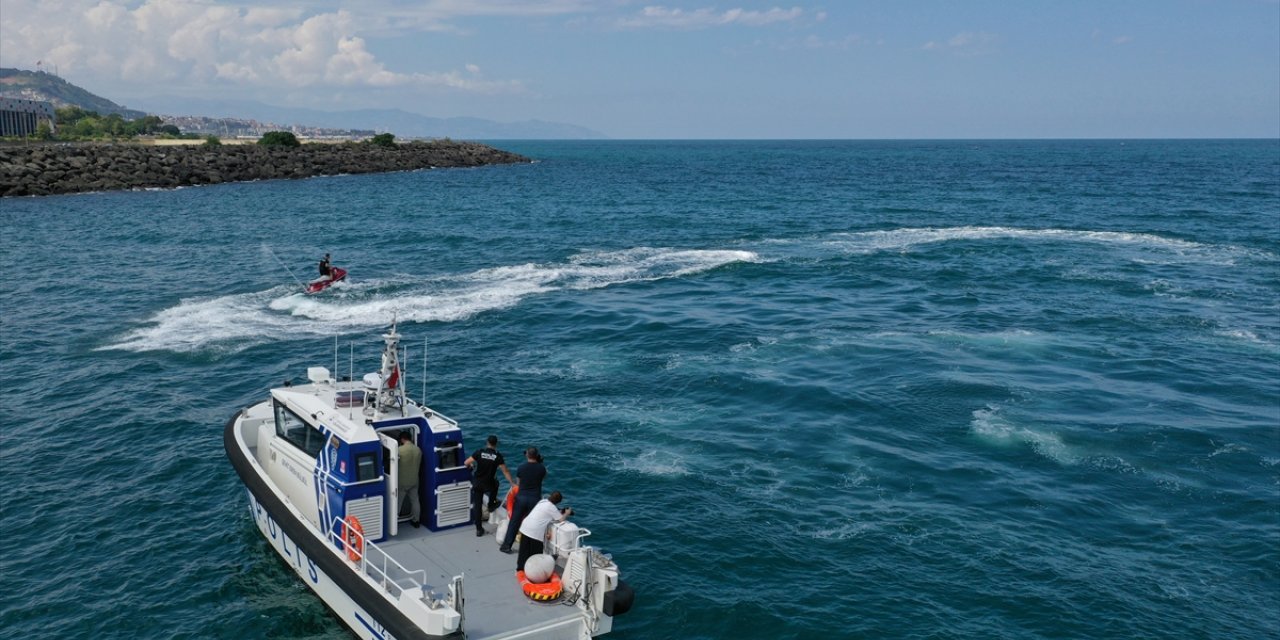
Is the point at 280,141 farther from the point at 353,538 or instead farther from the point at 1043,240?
the point at 353,538

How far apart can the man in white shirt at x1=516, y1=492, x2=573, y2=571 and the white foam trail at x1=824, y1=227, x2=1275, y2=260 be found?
145ft

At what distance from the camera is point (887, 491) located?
69.1ft

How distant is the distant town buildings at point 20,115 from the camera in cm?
14900

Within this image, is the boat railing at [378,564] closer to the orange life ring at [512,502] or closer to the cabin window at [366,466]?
the cabin window at [366,466]

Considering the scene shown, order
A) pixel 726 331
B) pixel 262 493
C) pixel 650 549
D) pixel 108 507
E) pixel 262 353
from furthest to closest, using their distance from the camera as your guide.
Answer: pixel 726 331 → pixel 262 353 → pixel 108 507 → pixel 650 549 → pixel 262 493

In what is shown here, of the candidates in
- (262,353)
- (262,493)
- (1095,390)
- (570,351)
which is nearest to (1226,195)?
(1095,390)

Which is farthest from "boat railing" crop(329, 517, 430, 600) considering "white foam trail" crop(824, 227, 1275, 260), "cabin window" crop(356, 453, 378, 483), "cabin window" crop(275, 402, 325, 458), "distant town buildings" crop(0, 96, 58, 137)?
"distant town buildings" crop(0, 96, 58, 137)

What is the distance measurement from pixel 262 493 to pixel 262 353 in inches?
613

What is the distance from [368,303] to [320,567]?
25.1 m

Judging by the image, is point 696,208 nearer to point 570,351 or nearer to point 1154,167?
point 570,351

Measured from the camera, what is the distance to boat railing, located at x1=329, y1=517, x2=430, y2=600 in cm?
1362

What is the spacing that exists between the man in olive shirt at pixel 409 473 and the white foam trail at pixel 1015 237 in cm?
4331

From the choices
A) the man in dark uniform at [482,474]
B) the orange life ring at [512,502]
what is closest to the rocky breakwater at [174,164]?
the man in dark uniform at [482,474]

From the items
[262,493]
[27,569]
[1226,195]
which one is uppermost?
[1226,195]
